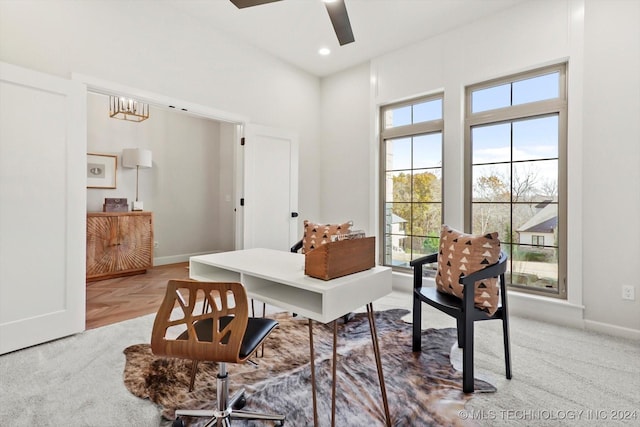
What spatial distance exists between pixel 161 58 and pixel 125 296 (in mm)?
2565

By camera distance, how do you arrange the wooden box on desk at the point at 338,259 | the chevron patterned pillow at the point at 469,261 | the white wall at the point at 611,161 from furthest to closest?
the white wall at the point at 611,161
the chevron patterned pillow at the point at 469,261
the wooden box on desk at the point at 338,259

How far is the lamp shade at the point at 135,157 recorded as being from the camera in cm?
469

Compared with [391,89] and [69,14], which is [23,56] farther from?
[391,89]

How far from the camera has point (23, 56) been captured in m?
2.27

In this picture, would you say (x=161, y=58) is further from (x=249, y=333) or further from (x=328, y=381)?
(x=328, y=381)

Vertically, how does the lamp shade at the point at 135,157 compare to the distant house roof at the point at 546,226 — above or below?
above

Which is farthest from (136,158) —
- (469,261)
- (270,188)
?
(469,261)

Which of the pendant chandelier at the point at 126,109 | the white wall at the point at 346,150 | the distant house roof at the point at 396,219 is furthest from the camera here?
the pendant chandelier at the point at 126,109

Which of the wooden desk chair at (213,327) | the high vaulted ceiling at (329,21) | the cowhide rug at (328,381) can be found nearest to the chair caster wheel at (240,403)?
the cowhide rug at (328,381)

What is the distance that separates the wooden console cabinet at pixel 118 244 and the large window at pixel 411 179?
340 centimetres

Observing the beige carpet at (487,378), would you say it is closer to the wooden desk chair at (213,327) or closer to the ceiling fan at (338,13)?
the wooden desk chair at (213,327)

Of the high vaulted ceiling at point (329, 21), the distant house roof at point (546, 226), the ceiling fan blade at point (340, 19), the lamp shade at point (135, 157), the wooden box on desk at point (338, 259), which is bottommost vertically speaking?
the wooden box on desk at point (338, 259)

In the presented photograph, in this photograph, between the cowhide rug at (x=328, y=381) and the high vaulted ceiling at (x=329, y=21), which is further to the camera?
the high vaulted ceiling at (x=329, y=21)

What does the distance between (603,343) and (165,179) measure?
5.86 meters
